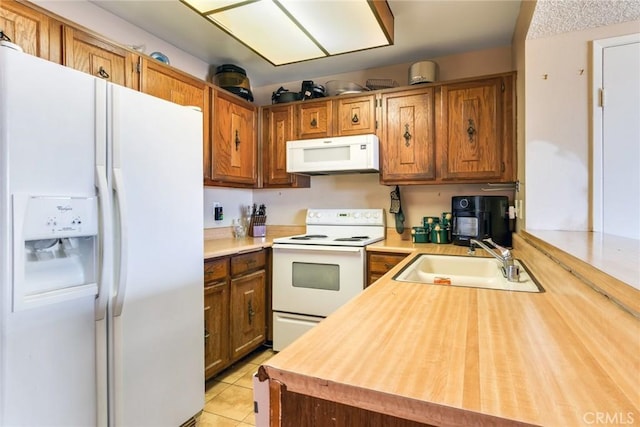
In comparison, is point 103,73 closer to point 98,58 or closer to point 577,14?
point 98,58

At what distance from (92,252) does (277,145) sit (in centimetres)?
199

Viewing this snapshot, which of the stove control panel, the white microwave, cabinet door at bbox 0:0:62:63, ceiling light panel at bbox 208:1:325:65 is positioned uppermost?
ceiling light panel at bbox 208:1:325:65

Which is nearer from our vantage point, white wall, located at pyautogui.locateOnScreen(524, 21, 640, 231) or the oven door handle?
white wall, located at pyautogui.locateOnScreen(524, 21, 640, 231)

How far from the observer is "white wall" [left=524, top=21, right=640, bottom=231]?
1.74m

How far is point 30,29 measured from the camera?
5.04 ft

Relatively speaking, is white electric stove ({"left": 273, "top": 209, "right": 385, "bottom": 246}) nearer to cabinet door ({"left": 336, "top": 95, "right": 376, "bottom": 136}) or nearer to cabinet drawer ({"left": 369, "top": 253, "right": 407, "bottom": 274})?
cabinet drawer ({"left": 369, "top": 253, "right": 407, "bottom": 274})

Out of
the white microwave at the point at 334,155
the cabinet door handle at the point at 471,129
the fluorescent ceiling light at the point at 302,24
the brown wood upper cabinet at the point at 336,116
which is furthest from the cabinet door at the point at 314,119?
the cabinet door handle at the point at 471,129

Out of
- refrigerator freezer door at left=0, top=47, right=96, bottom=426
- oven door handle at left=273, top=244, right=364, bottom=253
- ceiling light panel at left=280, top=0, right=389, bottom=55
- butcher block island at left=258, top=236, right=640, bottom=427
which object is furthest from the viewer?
oven door handle at left=273, top=244, right=364, bottom=253

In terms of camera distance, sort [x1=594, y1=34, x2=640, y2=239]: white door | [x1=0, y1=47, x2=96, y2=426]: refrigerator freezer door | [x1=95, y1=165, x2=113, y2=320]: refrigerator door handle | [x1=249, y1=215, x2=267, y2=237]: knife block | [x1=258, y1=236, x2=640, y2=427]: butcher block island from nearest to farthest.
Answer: [x1=258, y1=236, x2=640, y2=427]: butcher block island → [x1=0, y1=47, x2=96, y2=426]: refrigerator freezer door → [x1=95, y1=165, x2=113, y2=320]: refrigerator door handle → [x1=594, y1=34, x2=640, y2=239]: white door → [x1=249, y1=215, x2=267, y2=237]: knife block

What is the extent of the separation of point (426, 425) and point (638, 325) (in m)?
0.40

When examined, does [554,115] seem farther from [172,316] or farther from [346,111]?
[172,316]

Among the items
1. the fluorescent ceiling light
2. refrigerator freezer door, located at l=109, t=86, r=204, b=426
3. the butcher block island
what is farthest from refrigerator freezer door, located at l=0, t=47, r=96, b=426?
the butcher block island

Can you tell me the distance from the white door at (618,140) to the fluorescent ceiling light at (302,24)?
46.5 inches

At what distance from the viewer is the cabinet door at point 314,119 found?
2.87 meters
